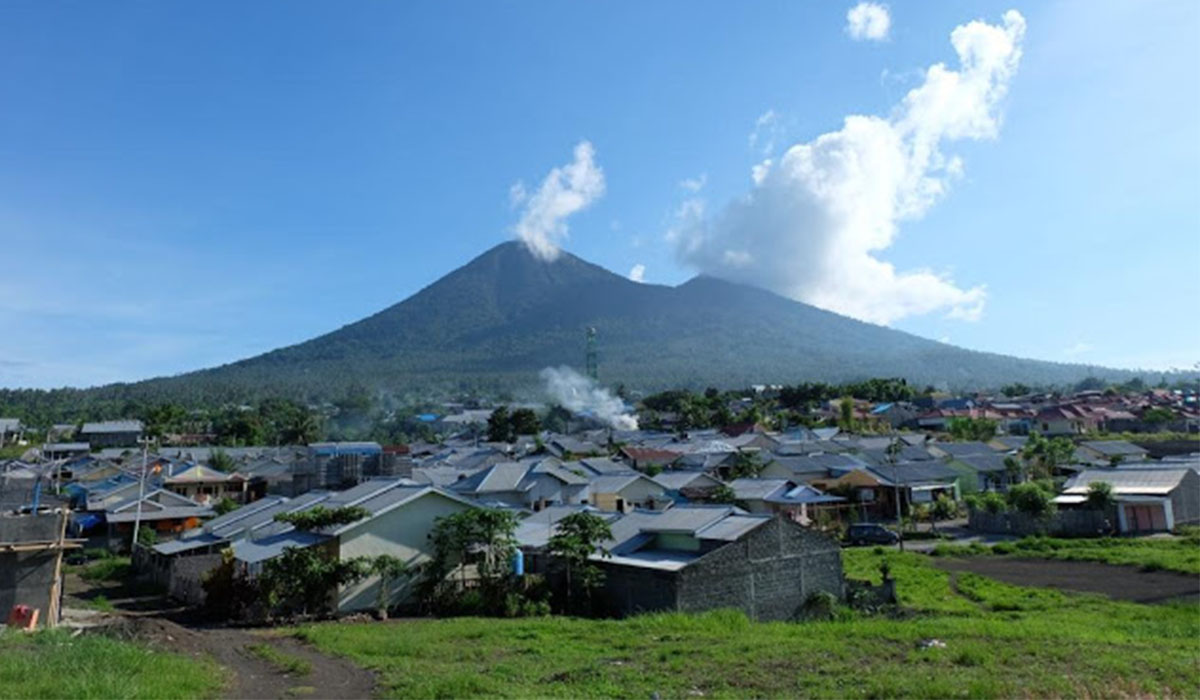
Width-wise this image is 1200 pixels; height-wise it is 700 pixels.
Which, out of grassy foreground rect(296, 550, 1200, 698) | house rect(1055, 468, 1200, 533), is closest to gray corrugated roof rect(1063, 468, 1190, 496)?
house rect(1055, 468, 1200, 533)

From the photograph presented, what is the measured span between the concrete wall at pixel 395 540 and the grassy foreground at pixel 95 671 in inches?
267

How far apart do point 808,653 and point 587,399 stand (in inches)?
4133

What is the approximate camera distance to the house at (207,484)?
4903 centimetres

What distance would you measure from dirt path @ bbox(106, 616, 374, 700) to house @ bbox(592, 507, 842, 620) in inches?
286

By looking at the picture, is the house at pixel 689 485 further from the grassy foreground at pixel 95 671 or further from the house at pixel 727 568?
the grassy foreground at pixel 95 671

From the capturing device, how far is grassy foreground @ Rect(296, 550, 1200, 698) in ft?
34.8

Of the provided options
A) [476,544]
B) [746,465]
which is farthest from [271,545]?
[746,465]

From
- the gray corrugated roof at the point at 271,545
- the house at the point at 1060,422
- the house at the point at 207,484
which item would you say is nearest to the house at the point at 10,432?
the house at the point at 207,484

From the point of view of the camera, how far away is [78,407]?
4929 inches

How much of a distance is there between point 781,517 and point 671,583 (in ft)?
11.2

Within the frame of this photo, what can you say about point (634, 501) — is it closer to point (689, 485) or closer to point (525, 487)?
point (689, 485)

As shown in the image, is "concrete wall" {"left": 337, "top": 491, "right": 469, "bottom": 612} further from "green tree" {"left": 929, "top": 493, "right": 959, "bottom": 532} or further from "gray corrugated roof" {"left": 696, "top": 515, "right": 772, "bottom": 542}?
"green tree" {"left": 929, "top": 493, "right": 959, "bottom": 532}

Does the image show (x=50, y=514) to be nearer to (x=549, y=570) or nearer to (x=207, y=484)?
(x=549, y=570)

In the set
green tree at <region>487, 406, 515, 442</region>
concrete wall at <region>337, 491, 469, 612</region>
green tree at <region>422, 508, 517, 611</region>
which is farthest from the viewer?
green tree at <region>487, 406, 515, 442</region>
